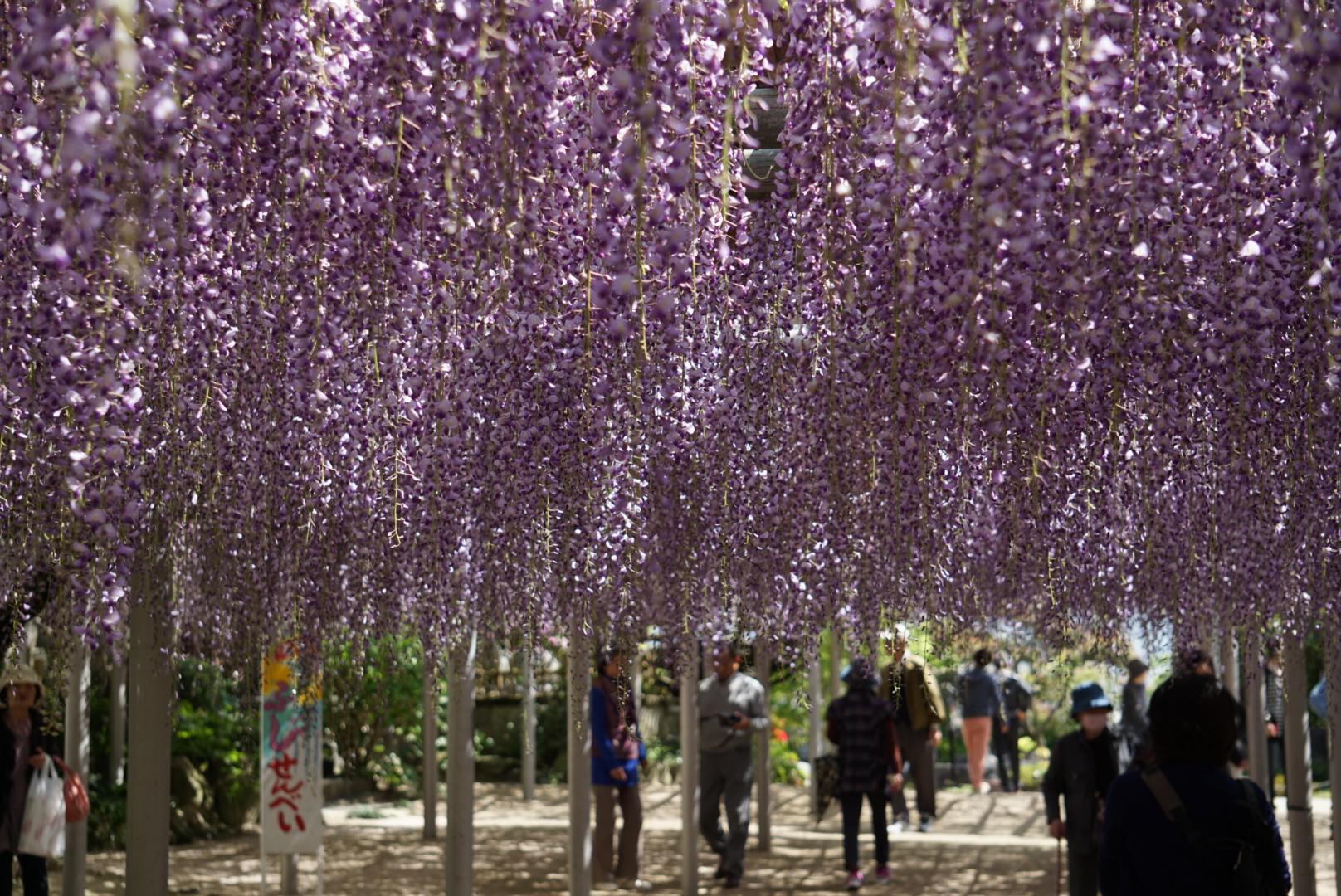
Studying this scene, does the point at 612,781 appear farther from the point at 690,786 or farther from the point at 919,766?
the point at 919,766

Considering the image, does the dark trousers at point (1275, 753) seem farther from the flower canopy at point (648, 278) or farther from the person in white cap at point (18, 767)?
the person in white cap at point (18, 767)

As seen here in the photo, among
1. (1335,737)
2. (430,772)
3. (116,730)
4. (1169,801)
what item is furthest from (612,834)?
(1169,801)

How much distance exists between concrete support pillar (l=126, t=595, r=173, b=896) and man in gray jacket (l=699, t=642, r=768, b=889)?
338 cm

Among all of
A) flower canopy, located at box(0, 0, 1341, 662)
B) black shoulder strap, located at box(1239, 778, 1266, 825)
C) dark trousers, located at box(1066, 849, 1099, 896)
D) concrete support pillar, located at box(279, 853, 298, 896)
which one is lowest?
concrete support pillar, located at box(279, 853, 298, 896)

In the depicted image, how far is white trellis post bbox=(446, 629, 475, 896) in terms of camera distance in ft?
22.9

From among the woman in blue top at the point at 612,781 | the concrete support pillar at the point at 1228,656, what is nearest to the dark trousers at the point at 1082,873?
the concrete support pillar at the point at 1228,656

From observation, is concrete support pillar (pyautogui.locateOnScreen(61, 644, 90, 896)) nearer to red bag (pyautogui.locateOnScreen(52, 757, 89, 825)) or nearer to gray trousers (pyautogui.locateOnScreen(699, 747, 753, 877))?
red bag (pyautogui.locateOnScreen(52, 757, 89, 825))

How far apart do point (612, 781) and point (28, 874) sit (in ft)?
10.1

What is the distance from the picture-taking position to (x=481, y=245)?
123 inches

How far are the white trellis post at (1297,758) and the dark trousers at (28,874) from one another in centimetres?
479

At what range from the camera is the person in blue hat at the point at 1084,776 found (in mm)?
6594

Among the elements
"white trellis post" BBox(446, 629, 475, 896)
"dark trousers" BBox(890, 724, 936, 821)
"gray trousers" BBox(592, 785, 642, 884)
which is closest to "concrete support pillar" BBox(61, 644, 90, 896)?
"white trellis post" BBox(446, 629, 475, 896)

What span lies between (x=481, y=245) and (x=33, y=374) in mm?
1058

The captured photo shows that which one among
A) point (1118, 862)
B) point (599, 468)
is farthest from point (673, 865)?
point (1118, 862)
